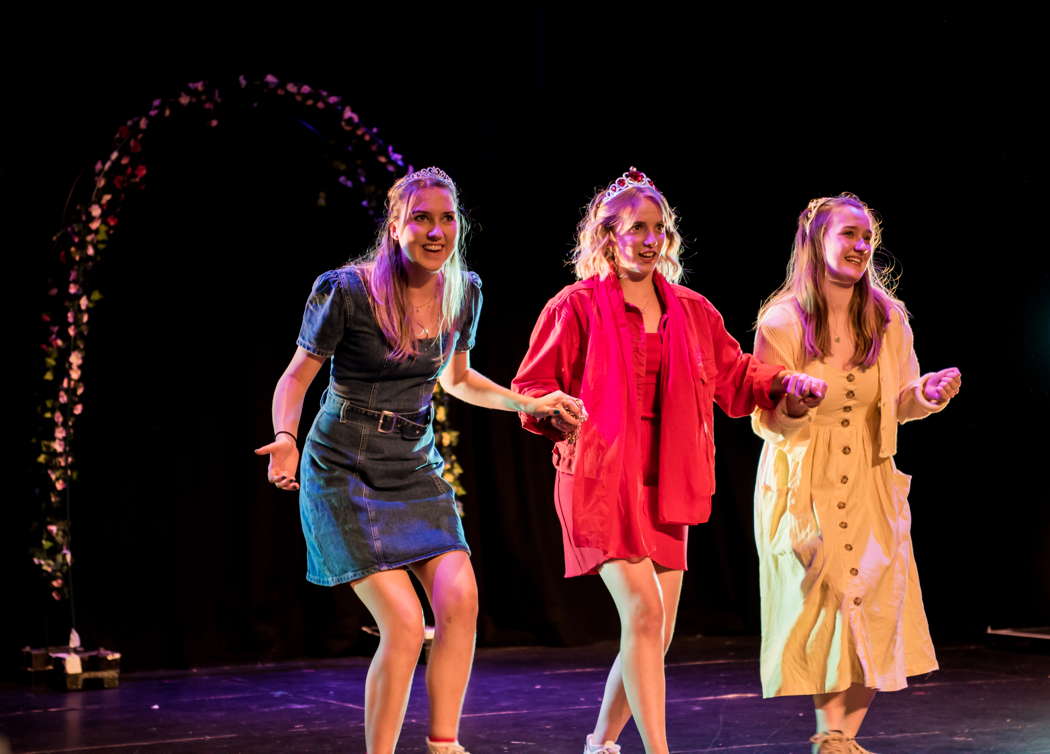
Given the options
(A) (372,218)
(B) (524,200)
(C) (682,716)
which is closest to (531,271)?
(B) (524,200)

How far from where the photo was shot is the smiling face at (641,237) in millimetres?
3369

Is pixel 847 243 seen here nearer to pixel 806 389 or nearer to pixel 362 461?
pixel 806 389

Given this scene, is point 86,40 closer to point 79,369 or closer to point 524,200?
point 79,369

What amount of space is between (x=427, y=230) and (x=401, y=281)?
137 mm

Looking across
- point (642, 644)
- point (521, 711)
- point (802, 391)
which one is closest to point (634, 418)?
point (802, 391)

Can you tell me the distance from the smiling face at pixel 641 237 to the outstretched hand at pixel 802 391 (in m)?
0.47

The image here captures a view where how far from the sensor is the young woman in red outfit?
3.16 metres

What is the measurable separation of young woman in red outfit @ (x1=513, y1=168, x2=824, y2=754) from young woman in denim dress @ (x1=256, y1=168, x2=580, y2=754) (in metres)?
0.25

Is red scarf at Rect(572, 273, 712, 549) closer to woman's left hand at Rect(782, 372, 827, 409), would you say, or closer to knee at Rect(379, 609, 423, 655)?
woman's left hand at Rect(782, 372, 827, 409)

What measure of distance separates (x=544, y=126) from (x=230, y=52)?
5.08 ft

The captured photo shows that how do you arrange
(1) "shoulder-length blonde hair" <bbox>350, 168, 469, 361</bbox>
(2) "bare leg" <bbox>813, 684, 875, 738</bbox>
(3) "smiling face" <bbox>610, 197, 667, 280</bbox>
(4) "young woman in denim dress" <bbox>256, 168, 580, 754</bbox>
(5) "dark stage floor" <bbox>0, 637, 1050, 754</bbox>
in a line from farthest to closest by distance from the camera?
1. (5) "dark stage floor" <bbox>0, 637, 1050, 754</bbox>
2. (2) "bare leg" <bbox>813, 684, 875, 738</bbox>
3. (3) "smiling face" <bbox>610, 197, 667, 280</bbox>
4. (1) "shoulder-length blonde hair" <bbox>350, 168, 469, 361</bbox>
5. (4) "young woman in denim dress" <bbox>256, 168, 580, 754</bbox>

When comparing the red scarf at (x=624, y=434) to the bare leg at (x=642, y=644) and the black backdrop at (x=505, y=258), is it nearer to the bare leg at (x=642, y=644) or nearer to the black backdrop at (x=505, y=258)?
the bare leg at (x=642, y=644)

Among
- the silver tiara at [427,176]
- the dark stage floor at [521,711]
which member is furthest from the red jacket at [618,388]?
the dark stage floor at [521,711]

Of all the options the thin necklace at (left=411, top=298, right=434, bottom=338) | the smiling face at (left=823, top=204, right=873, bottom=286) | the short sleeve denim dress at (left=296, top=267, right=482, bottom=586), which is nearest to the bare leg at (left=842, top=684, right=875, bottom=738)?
the smiling face at (left=823, top=204, right=873, bottom=286)
